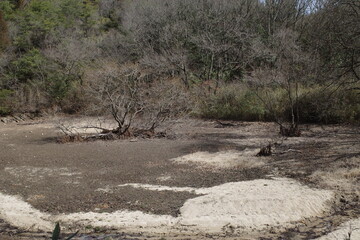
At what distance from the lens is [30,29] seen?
1380 inches

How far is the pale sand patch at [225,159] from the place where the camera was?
40.4 feet

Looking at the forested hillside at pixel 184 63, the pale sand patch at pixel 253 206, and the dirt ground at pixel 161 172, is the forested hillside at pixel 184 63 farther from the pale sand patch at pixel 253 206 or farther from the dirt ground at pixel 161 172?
the pale sand patch at pixel 253 206

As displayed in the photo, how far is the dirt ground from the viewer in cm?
816

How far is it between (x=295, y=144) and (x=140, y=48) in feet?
62.7

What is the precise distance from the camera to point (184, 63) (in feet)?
88.7

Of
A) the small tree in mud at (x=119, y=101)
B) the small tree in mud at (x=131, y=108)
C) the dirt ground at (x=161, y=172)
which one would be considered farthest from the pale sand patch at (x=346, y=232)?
the small tree in mud at (x=119, y=101)

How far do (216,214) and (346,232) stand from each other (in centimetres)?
255

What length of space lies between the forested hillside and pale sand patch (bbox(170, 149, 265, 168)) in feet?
17.4

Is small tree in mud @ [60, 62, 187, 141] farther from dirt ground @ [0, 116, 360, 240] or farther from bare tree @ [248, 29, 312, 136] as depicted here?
bare tree @ [248, 29, 312, 136]

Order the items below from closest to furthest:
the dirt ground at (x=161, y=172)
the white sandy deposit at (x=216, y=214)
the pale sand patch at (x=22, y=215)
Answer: the white sandy deposit at (x=216, y=214) → the pale sand patch at (x=22, y=215) → the dirt ground at (x=161, y=172)

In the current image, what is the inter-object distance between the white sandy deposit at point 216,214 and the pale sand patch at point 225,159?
2.73 m

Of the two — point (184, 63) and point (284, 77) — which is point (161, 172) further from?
point (184, 63)

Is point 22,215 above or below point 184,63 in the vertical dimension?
below

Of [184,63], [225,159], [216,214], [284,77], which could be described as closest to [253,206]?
[216,214]
